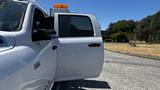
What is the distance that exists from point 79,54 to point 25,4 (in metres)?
2.46

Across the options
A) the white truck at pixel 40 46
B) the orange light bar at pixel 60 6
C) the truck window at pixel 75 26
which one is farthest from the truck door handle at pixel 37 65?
the orange light bar at pixel 60 6

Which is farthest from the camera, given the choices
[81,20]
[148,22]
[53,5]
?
[148,22]

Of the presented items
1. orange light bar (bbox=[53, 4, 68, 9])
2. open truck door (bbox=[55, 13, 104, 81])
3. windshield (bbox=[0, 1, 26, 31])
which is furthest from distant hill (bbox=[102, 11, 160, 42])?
windshield (bbox=[0, 1, 26, 31])

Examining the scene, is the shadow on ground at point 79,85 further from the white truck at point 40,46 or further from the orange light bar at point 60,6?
the orange light bar at point 60,6

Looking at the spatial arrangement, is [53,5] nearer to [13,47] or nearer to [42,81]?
[42,81]

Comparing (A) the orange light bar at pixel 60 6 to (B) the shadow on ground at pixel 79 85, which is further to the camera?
(A) the orange light bar at pixel 60 6

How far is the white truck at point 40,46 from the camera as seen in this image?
3121 mm

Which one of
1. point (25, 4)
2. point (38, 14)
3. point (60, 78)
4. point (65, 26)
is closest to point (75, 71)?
point (60, 78)

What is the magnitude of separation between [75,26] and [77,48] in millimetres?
563

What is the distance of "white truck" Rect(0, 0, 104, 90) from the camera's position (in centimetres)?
Answer: 312

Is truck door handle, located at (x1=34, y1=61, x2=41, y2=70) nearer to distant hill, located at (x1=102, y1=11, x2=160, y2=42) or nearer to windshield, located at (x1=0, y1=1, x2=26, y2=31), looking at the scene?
windshield, located at (x1=0, y1=1, x2=26, y2=31)

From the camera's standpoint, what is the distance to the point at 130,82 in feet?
32.2

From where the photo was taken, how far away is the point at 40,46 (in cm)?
427

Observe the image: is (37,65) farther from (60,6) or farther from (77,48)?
(60,6)
